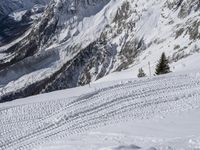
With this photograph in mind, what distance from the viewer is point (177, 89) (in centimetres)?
1809

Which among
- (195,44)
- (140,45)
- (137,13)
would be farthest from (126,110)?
(137,13)

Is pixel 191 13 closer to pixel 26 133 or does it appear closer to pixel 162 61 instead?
pixel 162 61

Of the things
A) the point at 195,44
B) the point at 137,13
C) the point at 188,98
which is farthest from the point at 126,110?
the point at 137,13

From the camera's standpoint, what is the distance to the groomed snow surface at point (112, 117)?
12.4 meters

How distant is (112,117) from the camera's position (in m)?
15.6

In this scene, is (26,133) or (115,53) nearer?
(26,133)

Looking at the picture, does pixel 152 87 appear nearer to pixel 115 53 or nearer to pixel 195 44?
pixel 195 44

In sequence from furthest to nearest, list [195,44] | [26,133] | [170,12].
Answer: [170,12] < [195,44] < [26,133]

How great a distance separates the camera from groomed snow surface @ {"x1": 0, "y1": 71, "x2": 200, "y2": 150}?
40.8ft

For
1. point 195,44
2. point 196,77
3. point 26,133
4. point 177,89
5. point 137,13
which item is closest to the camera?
point 26,133

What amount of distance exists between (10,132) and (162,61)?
1066 inches

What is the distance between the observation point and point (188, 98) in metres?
16.7

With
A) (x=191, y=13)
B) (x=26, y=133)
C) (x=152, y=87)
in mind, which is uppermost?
(x=191, y=13)

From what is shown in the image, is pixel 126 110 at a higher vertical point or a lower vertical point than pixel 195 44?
lower
